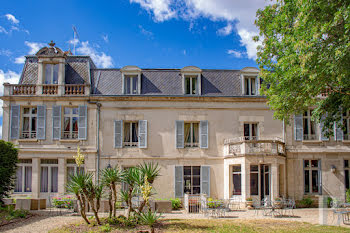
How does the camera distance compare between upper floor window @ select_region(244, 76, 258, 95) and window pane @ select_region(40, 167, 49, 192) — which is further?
upper floor window @ select_region(244, 76, 258, 95)

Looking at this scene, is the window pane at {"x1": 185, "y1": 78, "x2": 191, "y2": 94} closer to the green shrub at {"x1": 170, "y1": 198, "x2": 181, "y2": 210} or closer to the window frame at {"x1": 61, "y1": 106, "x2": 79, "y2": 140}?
the green shrub at {"x1": 170, "y1": 198, "x2": 181, "y2": 210}

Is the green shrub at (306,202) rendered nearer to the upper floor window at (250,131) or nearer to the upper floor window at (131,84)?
the upper floor window at (250,131)

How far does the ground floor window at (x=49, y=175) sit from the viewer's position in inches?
730

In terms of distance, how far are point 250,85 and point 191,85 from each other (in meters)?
3.29

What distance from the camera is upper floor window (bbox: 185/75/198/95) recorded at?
63.6 feet

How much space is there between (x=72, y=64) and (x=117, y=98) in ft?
11.9

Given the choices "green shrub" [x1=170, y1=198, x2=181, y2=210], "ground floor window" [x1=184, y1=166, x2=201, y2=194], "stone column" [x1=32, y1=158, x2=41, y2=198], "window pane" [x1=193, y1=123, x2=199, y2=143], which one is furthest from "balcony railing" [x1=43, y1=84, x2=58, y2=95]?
"green shrub" [x1=170, y1=198, x2=181, y2=210]

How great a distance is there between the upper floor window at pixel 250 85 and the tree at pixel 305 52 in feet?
13.4

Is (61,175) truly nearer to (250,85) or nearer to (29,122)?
(29,122)

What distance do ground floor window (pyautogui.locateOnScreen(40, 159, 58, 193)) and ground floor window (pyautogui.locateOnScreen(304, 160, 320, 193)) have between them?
44.0 ft

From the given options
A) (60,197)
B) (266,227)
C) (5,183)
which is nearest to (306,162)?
(266,227)

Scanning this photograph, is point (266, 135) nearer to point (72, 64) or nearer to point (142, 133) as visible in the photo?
point (142, 133)

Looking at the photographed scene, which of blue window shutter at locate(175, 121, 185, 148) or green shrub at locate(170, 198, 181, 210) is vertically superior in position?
blue window shutter at locate(175, 121, 185, 148)

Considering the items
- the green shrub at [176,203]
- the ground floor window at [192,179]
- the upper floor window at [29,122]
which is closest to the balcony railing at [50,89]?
the upper floor window at [29,122]
